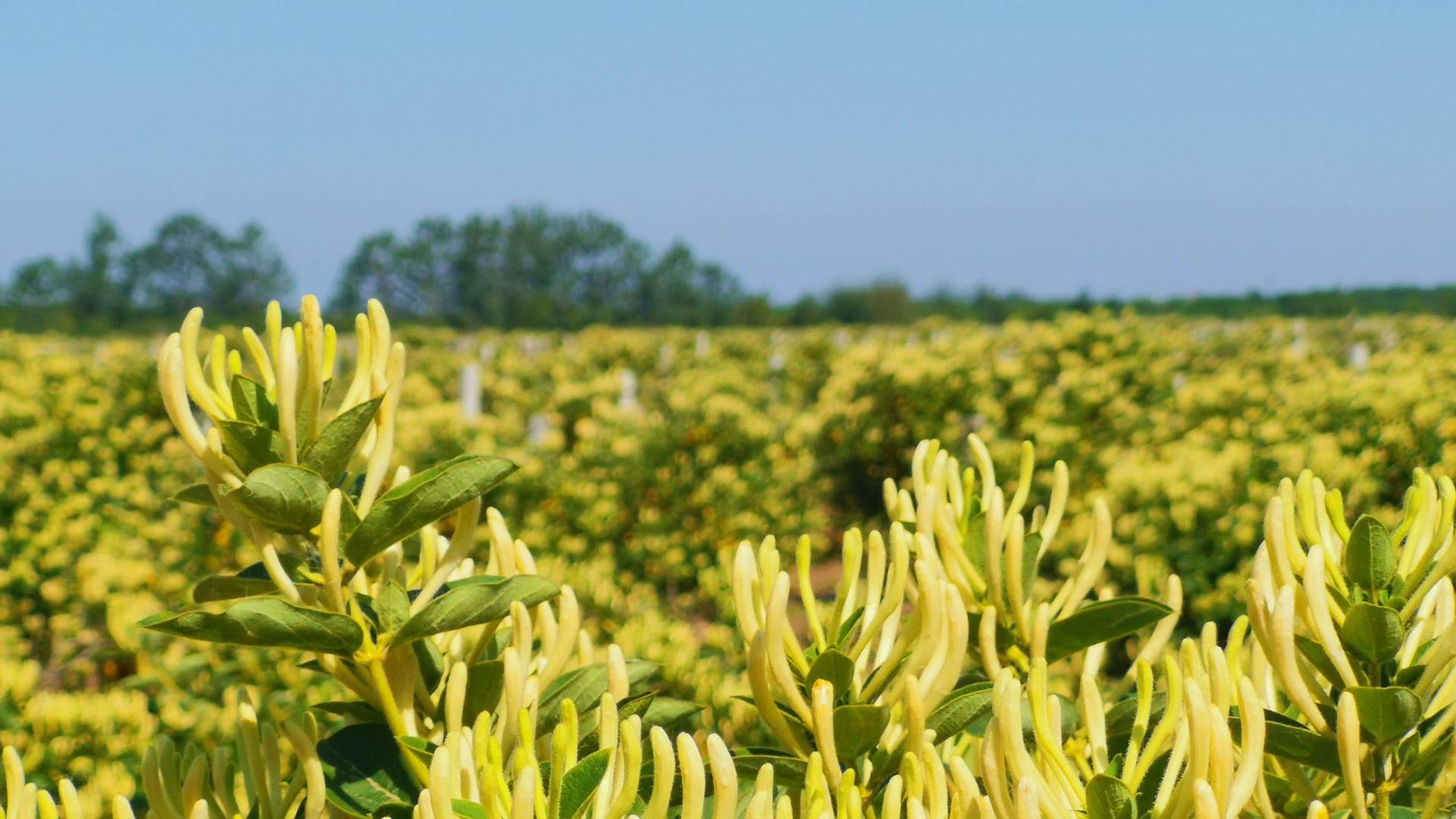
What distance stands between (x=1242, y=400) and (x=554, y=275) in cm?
6352

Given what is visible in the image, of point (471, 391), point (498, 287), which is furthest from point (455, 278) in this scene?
point (471, 391)

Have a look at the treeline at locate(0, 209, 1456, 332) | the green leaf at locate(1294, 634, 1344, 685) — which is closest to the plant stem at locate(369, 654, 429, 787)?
the green leaf at locate(1294, 634, 1344, 685)

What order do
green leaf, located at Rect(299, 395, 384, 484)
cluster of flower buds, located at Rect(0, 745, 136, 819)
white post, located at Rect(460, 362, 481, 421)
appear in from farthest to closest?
white post, located at Rect(460, 362, 481, 421)
green leaf, located at Rect(299, 395, 384, 484)
cluster of flower buds, located at Rect(0, 745, 136, 819)

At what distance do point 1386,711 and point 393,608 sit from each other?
0.77m

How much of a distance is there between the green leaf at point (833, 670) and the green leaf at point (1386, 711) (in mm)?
362

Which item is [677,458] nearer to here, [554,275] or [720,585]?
[720,585]

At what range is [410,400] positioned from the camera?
9203mm

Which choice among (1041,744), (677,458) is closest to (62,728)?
(1041,744)

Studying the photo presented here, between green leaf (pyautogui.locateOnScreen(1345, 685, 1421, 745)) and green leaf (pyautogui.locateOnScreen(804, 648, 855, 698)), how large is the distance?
14.3 inches

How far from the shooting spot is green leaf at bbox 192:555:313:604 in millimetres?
1049

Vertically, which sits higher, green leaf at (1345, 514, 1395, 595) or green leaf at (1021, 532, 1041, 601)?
green leaf at (1345, 514, 1395, 595)

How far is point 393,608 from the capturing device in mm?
1005

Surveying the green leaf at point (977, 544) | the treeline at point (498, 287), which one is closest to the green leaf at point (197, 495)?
the green leaf at point (977, 544)

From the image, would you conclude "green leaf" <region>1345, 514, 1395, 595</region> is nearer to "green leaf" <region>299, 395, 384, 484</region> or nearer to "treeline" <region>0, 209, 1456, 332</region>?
"green leaf" <region>299, 395, 384, 484</region>
